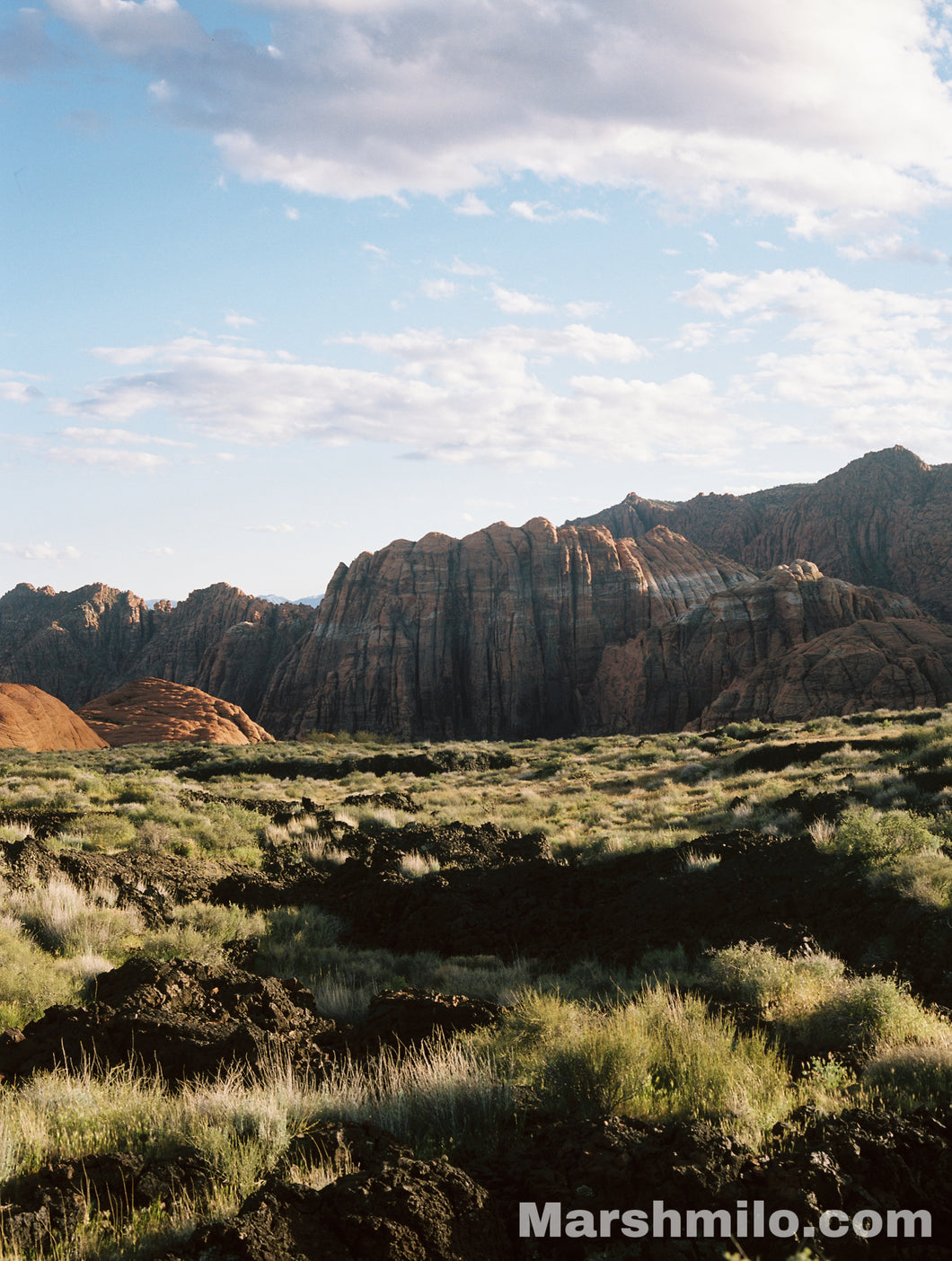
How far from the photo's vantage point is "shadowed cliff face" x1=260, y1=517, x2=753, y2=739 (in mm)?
92312

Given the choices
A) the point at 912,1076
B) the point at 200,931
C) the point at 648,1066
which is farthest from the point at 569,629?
the point at 648,1066

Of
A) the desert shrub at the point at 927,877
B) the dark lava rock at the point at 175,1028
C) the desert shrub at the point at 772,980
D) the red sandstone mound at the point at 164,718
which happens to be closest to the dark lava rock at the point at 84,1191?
the dark lava rock at the point at 175,1028

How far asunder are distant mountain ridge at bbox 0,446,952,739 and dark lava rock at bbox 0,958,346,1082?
5431 centimetres

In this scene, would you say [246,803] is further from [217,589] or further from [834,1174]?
[217,589]

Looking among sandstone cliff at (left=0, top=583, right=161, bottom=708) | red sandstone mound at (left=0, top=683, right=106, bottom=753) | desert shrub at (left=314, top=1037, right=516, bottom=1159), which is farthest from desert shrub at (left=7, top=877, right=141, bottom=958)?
sandstone cliff at (left=0, top=583, right=161, bottom=708)

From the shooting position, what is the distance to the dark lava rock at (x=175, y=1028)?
6.00 metres

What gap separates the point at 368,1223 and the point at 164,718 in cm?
6737

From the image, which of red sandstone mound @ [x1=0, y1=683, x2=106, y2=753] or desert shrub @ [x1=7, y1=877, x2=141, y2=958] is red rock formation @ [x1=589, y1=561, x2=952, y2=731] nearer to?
red sandstone mound @ [x1=0, y1=683, x2=106, y2=753]

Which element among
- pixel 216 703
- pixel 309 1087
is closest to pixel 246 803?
pixel 309 1087

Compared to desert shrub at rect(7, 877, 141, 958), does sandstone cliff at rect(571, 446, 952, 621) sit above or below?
above

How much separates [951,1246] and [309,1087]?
12.9 ft

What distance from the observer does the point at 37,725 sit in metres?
49.2

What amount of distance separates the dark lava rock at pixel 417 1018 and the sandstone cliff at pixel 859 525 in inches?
4307

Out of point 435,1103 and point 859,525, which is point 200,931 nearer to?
point 435,1103
